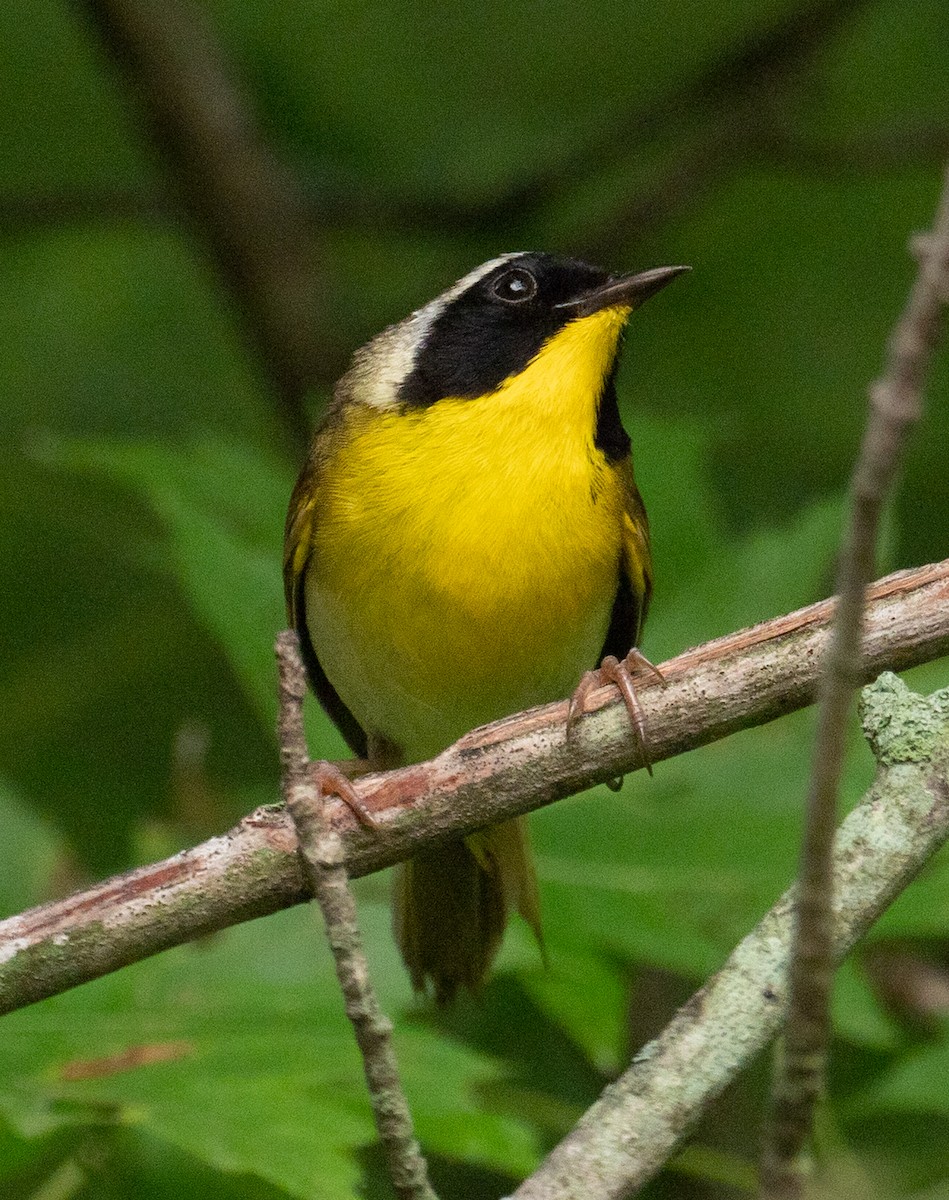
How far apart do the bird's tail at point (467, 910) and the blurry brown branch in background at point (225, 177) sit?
3452 millimetres

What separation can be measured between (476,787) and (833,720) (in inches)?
74.7

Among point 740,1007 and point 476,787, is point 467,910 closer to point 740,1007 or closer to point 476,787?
point 476,787

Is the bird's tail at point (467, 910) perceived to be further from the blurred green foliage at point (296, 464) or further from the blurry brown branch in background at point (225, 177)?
the blurry brown branch in background at point (225, 177)

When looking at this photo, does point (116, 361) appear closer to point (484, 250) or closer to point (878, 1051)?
point (484, 250)

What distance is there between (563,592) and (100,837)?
258 cm

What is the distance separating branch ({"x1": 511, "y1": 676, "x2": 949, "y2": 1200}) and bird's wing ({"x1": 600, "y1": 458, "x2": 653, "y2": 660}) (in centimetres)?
204

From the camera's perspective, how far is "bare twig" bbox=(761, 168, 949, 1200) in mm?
2055

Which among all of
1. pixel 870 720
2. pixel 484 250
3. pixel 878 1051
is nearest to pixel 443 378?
pixel 870 720

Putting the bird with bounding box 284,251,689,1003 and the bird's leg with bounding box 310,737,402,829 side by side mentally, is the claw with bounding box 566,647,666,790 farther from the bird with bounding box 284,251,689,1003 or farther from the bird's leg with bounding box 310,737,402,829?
the bird with bounding box 284,251,689,1003

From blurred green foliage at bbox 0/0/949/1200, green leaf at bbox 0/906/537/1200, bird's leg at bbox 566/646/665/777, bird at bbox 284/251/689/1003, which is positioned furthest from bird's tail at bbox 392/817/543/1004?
bird's leg at bbox 566/646/665/777

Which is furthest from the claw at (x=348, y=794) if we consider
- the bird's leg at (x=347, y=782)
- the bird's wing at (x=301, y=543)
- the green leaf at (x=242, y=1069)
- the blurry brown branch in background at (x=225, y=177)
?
the blurry brown branch in background at (x=225, y=177)

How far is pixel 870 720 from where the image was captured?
12.7 feet

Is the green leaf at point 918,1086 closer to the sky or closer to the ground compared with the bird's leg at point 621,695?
closer to the ground

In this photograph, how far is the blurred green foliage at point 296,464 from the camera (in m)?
4.75
